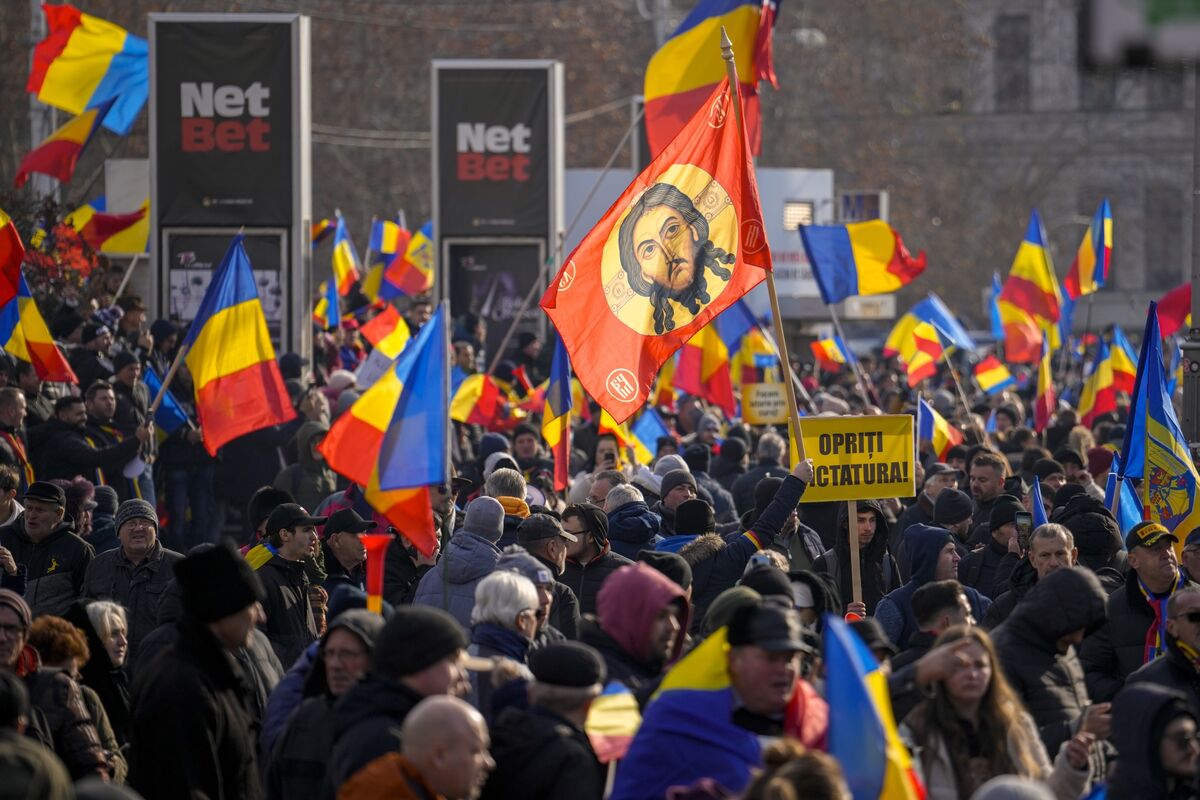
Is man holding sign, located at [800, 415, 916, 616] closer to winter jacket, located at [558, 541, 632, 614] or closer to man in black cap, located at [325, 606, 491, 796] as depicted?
winter jacket, located at [558, 541, 632, 614]

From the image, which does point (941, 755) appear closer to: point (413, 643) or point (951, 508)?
point (413, 643)

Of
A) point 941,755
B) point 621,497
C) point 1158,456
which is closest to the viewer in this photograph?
point 941,755

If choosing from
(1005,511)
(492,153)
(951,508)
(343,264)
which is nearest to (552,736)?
(1005,511)

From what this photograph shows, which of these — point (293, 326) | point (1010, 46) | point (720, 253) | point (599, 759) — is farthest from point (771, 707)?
point (1010, 46)

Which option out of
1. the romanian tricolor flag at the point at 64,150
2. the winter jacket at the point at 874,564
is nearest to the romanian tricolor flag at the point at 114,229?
the romanian tricolor flag at the point at 64,150

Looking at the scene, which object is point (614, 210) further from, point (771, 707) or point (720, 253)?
point (771, 707)

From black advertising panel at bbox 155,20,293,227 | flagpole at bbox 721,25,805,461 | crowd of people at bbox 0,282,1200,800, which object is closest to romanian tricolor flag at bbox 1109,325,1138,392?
black advertising panel at bbox 155,20,293,227

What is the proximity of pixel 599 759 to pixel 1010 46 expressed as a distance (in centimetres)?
6363

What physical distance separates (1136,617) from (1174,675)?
1325mm

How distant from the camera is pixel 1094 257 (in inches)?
820

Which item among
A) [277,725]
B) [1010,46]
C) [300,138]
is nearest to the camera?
[277,725]

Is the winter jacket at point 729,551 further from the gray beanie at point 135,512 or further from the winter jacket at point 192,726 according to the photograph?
the winter jacket at point 192,726

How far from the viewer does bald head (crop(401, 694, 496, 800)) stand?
523cm

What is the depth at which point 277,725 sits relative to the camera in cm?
656
